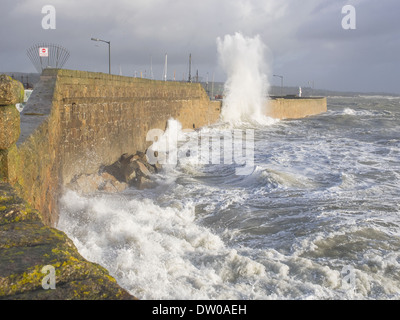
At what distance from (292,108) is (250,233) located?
31.0 metres

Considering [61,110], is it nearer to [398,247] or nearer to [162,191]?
[162,191]

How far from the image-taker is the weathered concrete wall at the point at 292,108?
31156 millimetres

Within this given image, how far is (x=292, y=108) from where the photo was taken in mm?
36156

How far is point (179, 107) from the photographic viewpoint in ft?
59.7

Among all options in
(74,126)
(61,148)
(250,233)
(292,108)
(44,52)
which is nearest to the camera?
(250,233)

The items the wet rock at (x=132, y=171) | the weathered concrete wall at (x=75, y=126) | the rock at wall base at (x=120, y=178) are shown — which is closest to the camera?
the weathered concrete wall at (x=75, y=126)

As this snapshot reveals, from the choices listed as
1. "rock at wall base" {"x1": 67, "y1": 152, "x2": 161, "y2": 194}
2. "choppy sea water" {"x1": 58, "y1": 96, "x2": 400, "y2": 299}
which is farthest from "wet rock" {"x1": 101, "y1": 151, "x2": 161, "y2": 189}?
"choppy sea water" {"x1": 58, "y1": 96, "x2": 400, "y2": 299}

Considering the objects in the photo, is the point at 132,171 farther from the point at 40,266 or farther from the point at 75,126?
the point at 40,266

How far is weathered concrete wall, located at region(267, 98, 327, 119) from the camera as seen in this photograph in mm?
31156

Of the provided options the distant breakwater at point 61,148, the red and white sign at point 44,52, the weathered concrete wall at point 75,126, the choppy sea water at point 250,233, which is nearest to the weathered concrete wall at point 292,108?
the distant breakwater at point 61,148

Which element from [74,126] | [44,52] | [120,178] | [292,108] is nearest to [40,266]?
[74,126]

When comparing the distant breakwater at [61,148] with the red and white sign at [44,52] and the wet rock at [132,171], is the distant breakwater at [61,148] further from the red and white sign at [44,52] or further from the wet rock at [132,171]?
the red and white sign at [44,52]

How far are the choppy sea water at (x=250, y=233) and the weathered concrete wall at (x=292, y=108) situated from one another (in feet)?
64.6

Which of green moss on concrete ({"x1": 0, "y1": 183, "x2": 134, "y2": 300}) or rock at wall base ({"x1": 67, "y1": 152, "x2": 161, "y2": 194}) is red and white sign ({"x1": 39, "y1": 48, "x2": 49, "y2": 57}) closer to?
rock at wall base ({"x1": 67, "y1": 152, "x2": 161, "y2": 194})
